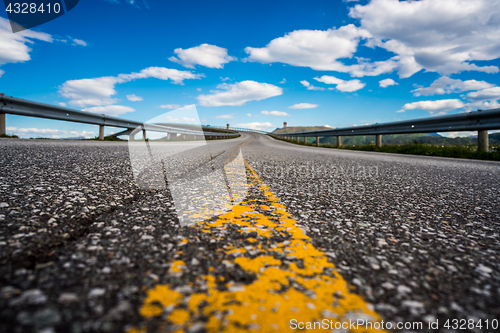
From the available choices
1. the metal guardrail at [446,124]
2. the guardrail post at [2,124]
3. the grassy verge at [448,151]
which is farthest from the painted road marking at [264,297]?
the guardrail post at [2,124]

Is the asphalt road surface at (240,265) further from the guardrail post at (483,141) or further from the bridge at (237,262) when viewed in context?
the guardrail post at (483,141)

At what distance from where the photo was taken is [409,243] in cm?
166

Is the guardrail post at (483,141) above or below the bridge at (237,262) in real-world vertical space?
above

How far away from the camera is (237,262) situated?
4.31 ft

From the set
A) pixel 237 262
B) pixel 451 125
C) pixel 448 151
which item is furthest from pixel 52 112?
pixel 451 125

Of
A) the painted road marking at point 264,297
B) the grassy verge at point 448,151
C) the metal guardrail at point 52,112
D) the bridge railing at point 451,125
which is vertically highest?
the metal guardrail at point 52,112

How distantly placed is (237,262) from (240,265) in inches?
1.3

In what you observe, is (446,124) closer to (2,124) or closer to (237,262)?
(237,262)

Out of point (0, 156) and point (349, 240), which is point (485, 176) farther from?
point (0, 156)

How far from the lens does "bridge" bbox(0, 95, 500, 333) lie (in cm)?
93

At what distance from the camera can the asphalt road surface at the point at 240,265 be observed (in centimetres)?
93

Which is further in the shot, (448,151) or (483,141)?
(448,151)

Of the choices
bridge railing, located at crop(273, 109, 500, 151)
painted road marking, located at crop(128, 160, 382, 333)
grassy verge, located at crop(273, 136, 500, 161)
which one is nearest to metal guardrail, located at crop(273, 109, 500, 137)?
bridge railing, located at crop(273, 109, 500, 151)

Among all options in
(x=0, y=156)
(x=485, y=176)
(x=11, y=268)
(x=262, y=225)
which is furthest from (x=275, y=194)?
(x=0, y=156)
